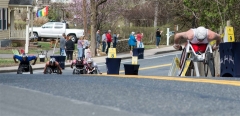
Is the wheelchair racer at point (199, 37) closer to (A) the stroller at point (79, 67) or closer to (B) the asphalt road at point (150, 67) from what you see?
(A) the stroller at point (79, 67)

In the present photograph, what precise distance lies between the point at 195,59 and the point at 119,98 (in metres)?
8.30

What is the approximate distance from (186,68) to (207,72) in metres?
0.63

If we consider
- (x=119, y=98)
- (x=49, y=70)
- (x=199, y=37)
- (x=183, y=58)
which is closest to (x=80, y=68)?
(x=49, y=70)

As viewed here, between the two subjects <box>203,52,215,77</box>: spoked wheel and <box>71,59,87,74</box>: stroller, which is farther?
<box>71,59,87,74</box>: stroller

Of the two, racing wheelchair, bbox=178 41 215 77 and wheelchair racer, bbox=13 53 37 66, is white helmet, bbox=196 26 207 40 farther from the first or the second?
wheelchair racer, bbox=13 53 37 66

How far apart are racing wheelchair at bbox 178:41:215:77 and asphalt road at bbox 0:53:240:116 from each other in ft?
16.1

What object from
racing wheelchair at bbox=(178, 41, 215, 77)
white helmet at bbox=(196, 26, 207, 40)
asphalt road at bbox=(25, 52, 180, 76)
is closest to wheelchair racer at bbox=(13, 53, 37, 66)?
asphalt road at bbox=(25, 52, 180, 76)

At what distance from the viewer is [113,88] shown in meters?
12.0

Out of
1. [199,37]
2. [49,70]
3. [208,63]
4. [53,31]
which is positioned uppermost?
[53,31]

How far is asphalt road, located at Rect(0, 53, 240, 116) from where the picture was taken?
9.47 m

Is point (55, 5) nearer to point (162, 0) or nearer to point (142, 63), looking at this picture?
point (162, 0)

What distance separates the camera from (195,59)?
1858cm

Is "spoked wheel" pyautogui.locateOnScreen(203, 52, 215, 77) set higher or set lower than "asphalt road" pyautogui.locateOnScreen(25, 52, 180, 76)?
higher

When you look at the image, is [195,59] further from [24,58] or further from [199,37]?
[24,58]
